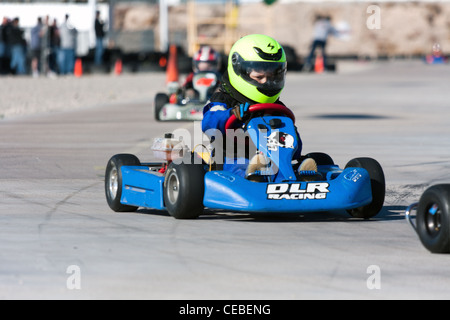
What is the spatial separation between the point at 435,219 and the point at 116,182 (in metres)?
2.62

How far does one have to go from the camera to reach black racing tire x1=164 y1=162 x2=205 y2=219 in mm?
7031

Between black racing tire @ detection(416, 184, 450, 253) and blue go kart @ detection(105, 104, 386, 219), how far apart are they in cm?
102

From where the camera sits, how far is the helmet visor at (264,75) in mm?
7930

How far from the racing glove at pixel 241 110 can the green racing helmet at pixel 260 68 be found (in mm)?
376

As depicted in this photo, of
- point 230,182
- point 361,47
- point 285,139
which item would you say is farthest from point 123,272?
point 361,47

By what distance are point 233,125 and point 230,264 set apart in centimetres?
208

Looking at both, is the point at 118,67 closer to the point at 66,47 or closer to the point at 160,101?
the point at 66,47

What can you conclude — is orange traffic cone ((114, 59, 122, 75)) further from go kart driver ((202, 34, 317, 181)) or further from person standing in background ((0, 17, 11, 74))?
go kart driver ((202, 34, 317, 181))

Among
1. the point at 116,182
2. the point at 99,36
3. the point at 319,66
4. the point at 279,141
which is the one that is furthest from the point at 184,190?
the point at 319,66

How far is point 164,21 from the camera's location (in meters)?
→ 44.2

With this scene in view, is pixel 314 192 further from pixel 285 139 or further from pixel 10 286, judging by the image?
pixel 10 286

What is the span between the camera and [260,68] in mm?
7934

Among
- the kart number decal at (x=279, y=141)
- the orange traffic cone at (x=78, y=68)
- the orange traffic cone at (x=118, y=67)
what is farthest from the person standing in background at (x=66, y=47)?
the kart number decal at (x=279, y=141)
